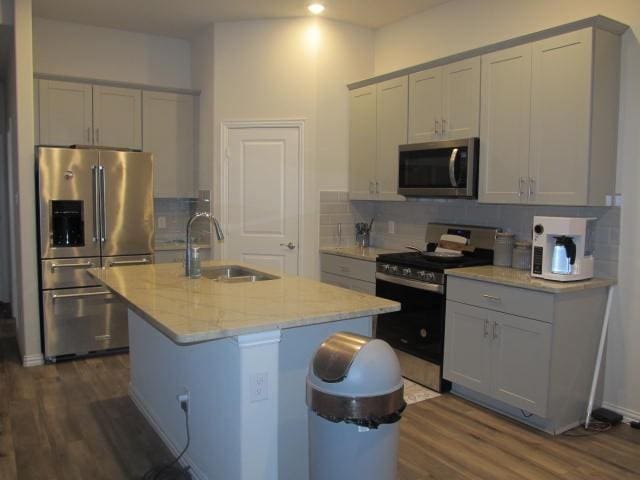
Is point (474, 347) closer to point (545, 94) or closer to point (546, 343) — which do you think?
point (546, 343)

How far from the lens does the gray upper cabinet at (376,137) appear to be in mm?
4520

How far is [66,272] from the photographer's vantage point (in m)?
4.48

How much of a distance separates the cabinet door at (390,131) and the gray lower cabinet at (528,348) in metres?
1.29

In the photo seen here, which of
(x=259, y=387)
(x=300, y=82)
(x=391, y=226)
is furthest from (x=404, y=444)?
(x=300, y=82)

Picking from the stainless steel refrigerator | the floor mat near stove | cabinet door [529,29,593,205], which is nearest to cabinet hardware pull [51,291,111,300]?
the stainless steel refrigerator

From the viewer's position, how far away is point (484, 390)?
350 cm

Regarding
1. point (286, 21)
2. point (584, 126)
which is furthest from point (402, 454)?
point (286, 21)

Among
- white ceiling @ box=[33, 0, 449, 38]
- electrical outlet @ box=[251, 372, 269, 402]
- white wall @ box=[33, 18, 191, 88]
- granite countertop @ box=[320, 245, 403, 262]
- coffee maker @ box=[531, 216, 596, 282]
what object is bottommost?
electrical outlet @ box=[251, 372, 269, 402]

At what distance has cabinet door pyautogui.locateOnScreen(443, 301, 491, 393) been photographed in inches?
137

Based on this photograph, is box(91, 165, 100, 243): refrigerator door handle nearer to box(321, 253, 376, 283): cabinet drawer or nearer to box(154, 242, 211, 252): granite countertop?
box(154, 242, 211, 252): granite countertop

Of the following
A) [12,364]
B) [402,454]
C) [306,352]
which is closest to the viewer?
[306,352]

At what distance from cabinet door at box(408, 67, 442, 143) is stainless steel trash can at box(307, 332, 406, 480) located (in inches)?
104

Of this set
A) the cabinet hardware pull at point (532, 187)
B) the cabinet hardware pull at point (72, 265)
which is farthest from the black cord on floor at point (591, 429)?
the cabinet hardware pull at point (72, 265)

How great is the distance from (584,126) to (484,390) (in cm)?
173
